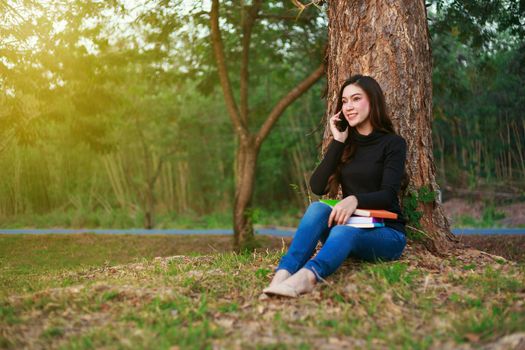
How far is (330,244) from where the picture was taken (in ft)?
12.1

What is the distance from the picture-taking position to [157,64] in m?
10.6

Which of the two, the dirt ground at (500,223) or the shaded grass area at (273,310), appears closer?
the shaded grass area at (273,310)

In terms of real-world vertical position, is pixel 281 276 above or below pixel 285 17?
below

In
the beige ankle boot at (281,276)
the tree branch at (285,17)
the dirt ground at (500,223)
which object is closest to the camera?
the beige ankle boot at (281,276)

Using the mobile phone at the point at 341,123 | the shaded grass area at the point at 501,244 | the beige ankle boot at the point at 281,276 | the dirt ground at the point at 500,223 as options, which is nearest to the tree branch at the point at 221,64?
the dirt ground at the point at 500,223

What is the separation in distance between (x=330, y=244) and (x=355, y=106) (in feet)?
3.37

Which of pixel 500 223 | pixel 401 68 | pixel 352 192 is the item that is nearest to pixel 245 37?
pixel 401 68

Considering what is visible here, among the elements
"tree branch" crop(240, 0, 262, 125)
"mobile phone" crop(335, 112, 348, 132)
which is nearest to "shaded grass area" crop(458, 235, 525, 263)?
"tree branch" crop(240, 0, 262, 125)

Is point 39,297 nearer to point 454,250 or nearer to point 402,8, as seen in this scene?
point 454,250

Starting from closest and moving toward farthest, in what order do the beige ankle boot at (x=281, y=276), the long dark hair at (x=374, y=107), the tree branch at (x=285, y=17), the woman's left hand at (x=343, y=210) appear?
the beige ankle boot at (x=281, y=276)
the woman's left hand at (x=343, y=210)
the long dark hair at (x=374, y=107)
the tree branch at (x=285, y=17)

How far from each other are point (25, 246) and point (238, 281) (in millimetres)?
5319

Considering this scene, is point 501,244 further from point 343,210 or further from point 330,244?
point 330,244

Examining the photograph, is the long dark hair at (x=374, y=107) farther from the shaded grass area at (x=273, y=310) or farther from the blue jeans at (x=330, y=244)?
the shaded grass area at (x=273, y=310)

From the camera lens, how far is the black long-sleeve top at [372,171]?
3906 mm
